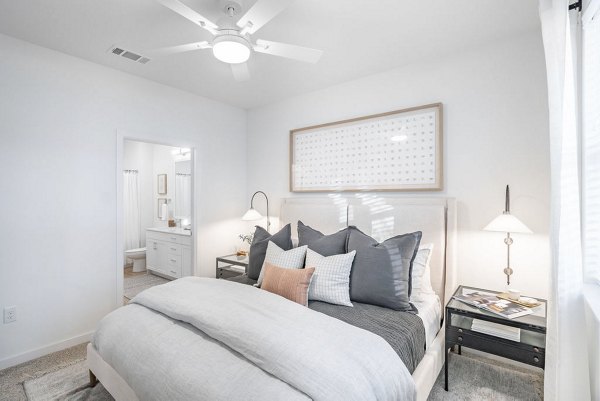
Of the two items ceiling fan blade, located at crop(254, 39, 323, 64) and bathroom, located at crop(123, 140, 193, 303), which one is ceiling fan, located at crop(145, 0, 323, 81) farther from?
bathroom, located at crop(123, 140, 193, 303)

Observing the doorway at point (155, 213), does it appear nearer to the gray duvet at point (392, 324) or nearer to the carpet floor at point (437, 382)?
the carpet floor at point (437, 382)

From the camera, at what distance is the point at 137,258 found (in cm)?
529

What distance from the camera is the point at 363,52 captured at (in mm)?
2664

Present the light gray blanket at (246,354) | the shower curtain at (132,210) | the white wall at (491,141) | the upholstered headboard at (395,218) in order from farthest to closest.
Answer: the shower curtain at (132,210) → the upholstered headboard at (395,218) → the white wall at (491,141) → the light gray blanket at (246,354)

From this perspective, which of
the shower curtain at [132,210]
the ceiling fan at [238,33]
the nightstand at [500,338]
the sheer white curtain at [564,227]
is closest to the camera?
the sheer white curtain at [564,227]

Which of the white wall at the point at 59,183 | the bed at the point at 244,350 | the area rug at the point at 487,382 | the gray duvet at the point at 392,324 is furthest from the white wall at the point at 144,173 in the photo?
the area rug at the point at 487,382

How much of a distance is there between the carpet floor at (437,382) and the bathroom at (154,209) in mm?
2190

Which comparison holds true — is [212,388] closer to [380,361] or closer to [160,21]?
[380,361]

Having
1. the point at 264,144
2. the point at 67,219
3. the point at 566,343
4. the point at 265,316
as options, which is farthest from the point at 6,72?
the point at 566,343

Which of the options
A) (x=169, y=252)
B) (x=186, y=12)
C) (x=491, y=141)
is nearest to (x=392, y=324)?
(x=491, y=141)

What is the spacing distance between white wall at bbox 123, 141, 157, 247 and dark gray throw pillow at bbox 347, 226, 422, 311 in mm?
5135

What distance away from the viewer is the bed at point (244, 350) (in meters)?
1.27

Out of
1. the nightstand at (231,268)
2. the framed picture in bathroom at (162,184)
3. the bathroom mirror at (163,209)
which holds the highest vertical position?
the framed picture in bathroom at (162,184)

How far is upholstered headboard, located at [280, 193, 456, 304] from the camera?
2574 mm
